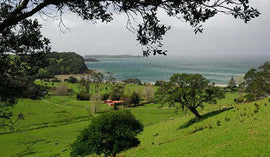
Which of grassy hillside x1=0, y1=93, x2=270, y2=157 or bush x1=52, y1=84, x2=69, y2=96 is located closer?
grassy hillside x1=0, y1=93, x2=270, y2=157

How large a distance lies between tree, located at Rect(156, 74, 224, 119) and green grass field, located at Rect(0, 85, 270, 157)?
187 centimetres

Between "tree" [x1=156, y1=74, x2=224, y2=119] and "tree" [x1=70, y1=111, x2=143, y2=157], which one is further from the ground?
"tree" [x1=156, y1=74, x2=224, y2=119]

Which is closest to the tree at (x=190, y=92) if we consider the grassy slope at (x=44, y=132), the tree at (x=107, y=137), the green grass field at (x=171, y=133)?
the green grass field at (x=171, y=133)

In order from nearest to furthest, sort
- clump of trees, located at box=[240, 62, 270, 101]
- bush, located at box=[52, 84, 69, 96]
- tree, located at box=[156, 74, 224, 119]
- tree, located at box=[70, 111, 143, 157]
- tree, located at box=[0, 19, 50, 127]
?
tree, located at box=[0, 19, 50, 127], tree, located at box=[70, 111, 143, 157], tree, located at box=[156, 74, 224, 119], clump of trees, located at box=[240, 62, 270, 101], bush, located at box=[52, 84, 69, 96]

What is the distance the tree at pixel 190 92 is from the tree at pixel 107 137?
25.4 feet

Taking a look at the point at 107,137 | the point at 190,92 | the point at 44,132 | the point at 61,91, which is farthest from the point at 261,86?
the point at 61,91

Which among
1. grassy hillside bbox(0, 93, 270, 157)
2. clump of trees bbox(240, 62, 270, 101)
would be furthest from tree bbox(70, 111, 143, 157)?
clump of trees bbox(240, 62, 270, 101)

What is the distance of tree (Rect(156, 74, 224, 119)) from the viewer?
25948mm

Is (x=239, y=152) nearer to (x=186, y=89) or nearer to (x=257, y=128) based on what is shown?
(x=257, y=128)

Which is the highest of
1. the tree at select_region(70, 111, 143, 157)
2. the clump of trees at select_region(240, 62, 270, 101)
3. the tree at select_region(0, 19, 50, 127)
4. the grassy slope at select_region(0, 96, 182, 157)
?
the tree at select_region(0, 19, 50, 127)

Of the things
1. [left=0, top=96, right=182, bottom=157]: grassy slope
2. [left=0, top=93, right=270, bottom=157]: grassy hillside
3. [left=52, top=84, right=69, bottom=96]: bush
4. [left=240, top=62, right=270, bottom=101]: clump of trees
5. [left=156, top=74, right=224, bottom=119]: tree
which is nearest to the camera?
[left=0, top=93, right=270, bottom=157]: grassy hillside

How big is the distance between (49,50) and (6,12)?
2234 mm

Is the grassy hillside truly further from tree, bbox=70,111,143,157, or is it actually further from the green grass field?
tree, bbox=70,111,143,157

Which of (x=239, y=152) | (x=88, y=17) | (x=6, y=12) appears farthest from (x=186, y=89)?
(x=6, y=12)
